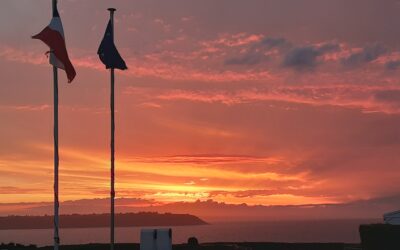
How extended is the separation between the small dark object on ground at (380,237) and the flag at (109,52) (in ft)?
71.8

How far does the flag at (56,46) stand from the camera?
24.5m

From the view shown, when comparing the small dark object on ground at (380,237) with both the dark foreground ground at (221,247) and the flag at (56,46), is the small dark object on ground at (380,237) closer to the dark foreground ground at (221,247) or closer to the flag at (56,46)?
the dark foreground ground at (221,247)

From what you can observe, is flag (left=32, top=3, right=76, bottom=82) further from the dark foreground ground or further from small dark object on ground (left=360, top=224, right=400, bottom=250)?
the dark foreground ground

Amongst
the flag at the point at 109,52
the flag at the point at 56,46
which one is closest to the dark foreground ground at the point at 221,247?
the flag at the point at 109,52

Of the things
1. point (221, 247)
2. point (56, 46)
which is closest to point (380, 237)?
point (221, 247)

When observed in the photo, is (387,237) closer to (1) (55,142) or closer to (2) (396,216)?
(2) (396,216)

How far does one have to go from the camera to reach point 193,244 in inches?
1964

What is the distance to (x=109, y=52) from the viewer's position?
27453 mm

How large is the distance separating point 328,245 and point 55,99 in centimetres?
3511

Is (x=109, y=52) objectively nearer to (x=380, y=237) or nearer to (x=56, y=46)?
(x=56, y=46)

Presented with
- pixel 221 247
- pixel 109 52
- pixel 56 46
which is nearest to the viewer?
pixel 56 46

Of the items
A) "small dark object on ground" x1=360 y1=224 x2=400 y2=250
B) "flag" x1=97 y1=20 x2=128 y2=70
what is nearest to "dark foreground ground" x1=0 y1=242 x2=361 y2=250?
"small dark object on ground" x1=360 y1=224 x2=400 y2=250

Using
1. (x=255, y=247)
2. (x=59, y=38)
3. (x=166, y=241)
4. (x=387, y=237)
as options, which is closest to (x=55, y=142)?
(x=59, y=38)

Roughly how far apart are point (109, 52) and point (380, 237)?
74.6 ft
